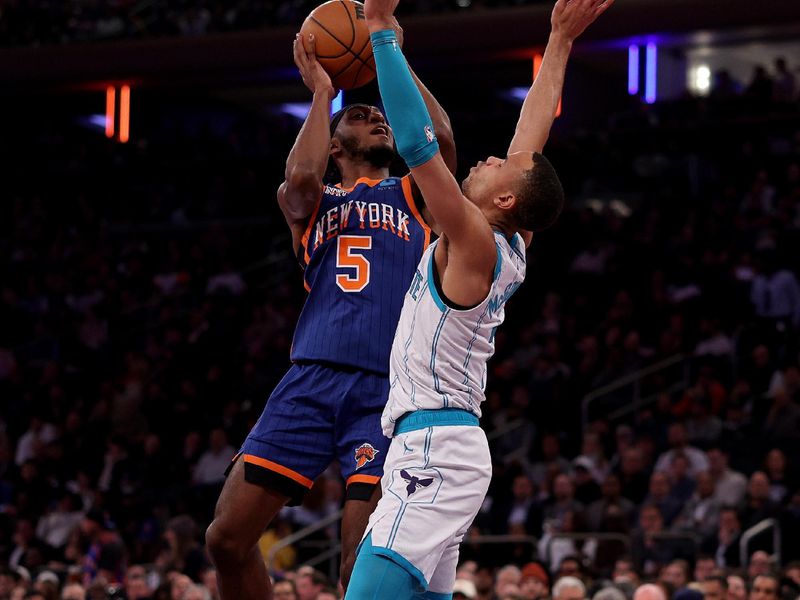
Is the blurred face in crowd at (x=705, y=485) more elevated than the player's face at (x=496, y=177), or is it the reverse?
the blurred face in crowd at (x=705, y=485)

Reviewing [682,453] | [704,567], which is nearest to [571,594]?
[704,567]

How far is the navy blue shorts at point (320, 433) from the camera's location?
553cm

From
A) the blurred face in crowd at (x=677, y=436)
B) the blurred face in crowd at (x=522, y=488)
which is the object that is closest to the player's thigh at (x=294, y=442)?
the blurred face in crowd at (x=522, y=488)

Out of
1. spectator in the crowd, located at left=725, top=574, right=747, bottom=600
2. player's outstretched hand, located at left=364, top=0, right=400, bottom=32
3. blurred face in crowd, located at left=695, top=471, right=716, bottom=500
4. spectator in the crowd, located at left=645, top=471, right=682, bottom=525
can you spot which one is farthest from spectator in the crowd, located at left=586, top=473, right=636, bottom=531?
player's outstretched hand, located at left=364, top=0, right=400, bottom=32

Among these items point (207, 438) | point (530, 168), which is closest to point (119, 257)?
point (207, 438)

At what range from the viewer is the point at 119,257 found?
78.3ft

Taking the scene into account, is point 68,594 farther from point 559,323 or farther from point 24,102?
point 24,102

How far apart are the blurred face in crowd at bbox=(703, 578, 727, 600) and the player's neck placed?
16.1 ft

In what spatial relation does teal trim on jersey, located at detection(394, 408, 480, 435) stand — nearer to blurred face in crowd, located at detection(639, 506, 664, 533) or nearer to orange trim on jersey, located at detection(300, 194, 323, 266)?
orange trim on jersey, located at detection(300, 194, 323, 266)

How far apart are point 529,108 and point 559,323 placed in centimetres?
1185

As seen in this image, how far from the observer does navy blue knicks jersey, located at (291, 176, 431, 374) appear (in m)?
5.63

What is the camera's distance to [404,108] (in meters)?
4.54

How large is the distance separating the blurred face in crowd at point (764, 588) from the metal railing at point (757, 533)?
2.20 m

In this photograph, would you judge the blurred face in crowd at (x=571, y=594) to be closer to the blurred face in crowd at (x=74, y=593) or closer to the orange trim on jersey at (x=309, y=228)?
the blurred face in crowd at (x=74, y=593)
